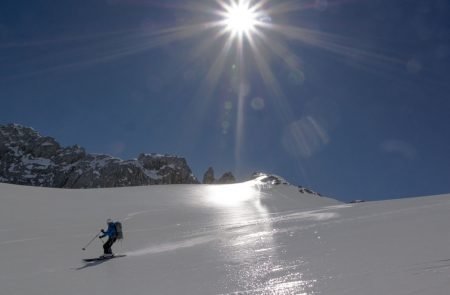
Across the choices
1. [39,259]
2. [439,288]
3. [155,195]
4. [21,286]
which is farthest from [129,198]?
[439,288]

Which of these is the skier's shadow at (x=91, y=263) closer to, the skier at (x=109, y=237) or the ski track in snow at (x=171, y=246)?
the skier at (x=109, y=237)

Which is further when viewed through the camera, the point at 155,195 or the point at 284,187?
the point at 284,187

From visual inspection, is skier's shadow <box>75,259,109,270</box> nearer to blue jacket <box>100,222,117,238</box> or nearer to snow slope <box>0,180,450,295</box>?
snow slope <box>0,180,450,295</box>

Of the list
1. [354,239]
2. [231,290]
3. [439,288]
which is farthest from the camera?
[354,239]

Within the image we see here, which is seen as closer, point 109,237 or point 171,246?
point 109,237

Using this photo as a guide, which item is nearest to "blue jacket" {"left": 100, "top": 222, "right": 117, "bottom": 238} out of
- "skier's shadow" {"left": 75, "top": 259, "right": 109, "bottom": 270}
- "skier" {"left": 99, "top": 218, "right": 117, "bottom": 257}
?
"skier" {"left": 99, "top": 218, "right": 117, "bottom": 257}

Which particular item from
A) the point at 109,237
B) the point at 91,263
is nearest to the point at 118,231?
the point at 109,237

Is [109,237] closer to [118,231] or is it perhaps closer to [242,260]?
[118,231]

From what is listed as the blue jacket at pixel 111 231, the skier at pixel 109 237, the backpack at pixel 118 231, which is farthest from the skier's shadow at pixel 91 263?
the backpack at pixel 118 231

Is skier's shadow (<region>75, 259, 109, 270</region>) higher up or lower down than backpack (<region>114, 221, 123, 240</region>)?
lower down

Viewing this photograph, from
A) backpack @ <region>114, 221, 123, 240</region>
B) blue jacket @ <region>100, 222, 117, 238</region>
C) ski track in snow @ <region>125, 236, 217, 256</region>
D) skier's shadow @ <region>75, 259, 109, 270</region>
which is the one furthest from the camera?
backpack @ <region>114, 221, 123, 240</region>

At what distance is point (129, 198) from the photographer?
146ft

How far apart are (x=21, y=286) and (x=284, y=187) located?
57399mm

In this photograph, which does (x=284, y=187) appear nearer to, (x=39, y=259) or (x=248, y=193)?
(x=248, y=193)
